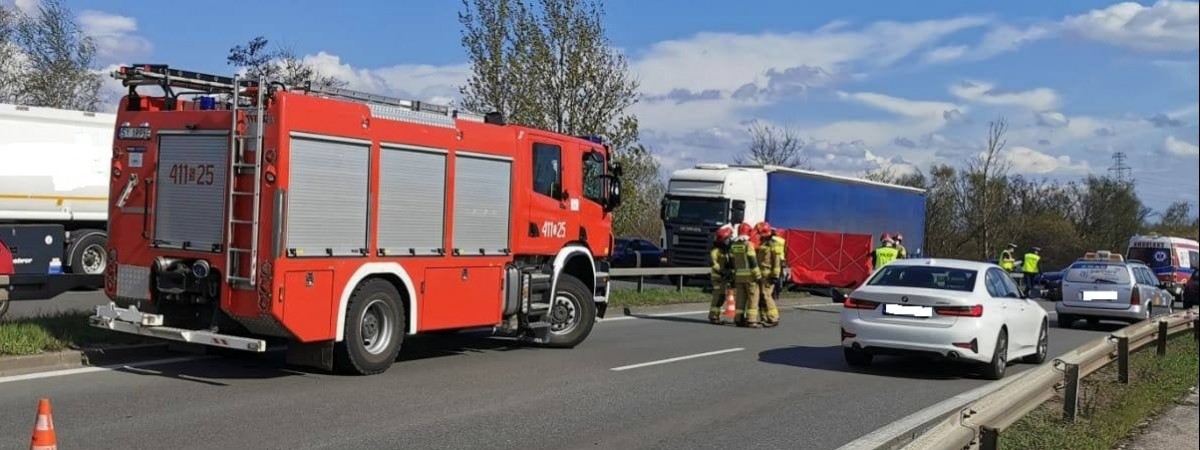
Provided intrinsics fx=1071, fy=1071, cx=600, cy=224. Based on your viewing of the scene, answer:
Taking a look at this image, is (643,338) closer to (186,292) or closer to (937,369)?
(937,369)

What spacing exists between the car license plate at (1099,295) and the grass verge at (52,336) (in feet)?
57.1

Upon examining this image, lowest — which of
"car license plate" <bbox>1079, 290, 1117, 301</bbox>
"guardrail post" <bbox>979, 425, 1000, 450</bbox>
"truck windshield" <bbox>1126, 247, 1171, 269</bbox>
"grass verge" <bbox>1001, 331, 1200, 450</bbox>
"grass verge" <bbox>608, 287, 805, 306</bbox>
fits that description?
"grass verge" <bbox>1001, 331, 1200, 450</bbox>

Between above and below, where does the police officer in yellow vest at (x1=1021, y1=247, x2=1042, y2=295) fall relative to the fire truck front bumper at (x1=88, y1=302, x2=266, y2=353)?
above

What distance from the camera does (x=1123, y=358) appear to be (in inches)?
467

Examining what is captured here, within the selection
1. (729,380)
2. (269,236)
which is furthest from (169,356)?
(729,380)

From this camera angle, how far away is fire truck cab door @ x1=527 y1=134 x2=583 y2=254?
12.9 m

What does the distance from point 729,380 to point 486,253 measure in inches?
118

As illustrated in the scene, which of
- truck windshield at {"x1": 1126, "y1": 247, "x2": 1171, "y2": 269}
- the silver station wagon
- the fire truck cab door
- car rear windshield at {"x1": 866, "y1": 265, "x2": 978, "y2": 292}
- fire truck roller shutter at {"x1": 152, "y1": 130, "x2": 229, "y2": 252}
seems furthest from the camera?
truck windshield at {"x1": 1126, "y1": 247, "x2": 1171, "y2": 269}

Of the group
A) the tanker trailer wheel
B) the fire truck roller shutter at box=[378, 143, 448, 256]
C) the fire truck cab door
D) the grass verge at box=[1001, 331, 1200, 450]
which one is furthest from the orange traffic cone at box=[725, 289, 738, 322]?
the tanker trailer wheel

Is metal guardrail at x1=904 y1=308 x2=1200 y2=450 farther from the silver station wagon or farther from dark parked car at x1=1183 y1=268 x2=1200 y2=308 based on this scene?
dark parked car at x1=1183 y1=268 x2=1200 y2=308

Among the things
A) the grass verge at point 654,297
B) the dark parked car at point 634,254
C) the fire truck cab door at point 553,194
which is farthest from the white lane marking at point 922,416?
the dark parked car at point 634,254

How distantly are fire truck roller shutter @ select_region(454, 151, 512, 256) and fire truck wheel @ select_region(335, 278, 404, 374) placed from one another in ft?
3.66

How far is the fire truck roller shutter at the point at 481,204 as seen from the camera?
11.5 meters

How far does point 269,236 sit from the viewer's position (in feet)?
30.8
